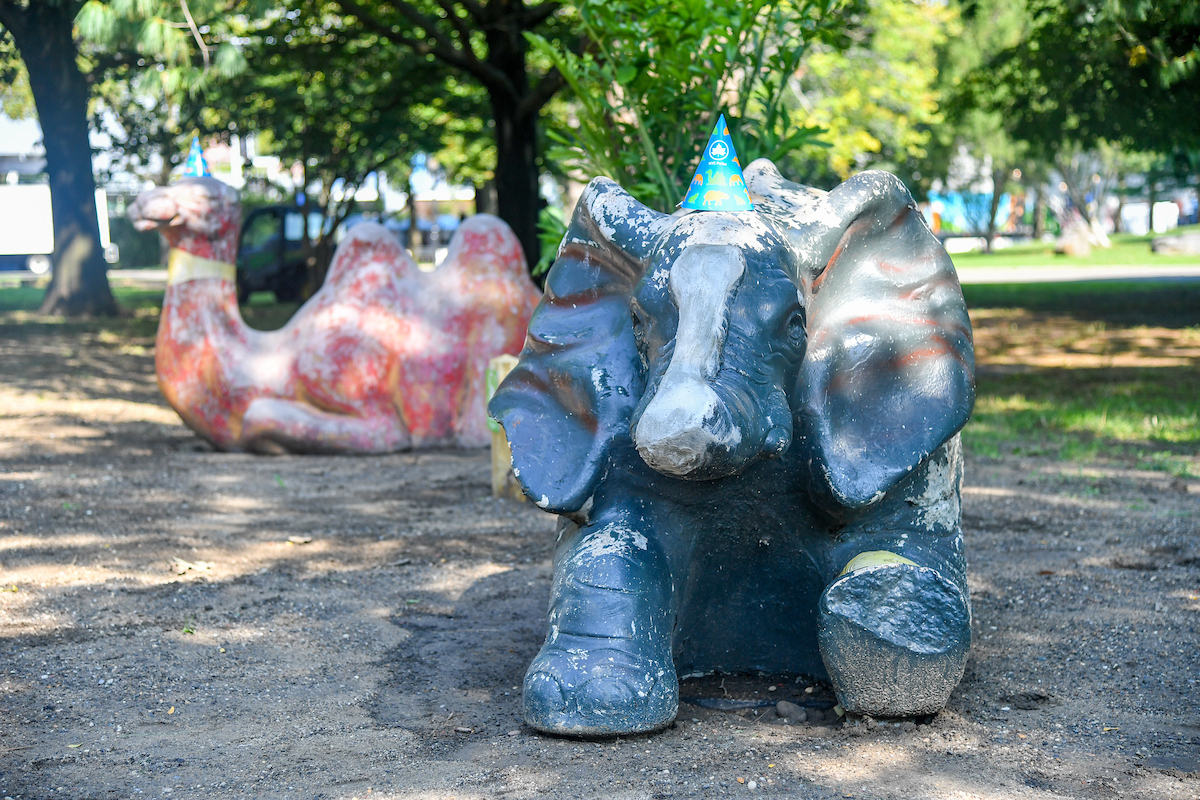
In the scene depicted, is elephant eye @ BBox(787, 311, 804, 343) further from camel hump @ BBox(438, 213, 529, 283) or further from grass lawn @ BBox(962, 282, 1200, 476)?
camel hump @ BBox(438, 213, 529, 283)

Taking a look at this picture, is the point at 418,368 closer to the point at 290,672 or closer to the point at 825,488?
the point at 290,672

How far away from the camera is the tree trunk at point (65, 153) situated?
14867 millimetres

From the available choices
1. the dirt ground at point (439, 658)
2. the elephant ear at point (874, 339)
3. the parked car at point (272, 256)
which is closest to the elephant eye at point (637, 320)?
the elephant ear at point (874, 339)

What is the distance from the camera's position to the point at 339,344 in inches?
280

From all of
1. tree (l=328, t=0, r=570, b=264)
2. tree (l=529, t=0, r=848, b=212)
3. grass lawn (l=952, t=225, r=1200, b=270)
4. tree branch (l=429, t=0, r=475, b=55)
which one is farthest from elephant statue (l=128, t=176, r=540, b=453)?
grass lawn (l=952, t=225, r=1200, b=270)

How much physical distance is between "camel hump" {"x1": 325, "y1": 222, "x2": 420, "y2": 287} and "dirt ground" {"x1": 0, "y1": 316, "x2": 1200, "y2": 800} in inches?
55.5

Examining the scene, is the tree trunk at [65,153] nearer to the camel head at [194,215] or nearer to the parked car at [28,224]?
the camel head at [194,215]

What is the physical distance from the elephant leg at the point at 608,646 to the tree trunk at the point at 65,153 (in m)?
13.0

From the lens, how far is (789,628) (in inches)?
128

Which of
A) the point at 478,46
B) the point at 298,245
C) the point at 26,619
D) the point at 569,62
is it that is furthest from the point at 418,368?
the point at 298,245

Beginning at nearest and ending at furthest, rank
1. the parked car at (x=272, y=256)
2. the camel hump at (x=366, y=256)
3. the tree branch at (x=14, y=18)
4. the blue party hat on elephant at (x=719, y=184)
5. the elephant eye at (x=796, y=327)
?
the elephant eye at (x=796, y=327)
the blue party hat on elephant at (x=719, y=184)
the camel hump at (x=366, y=256)
the tree branch at (x=14, y=18)
the parked car at (x=272, y=256)

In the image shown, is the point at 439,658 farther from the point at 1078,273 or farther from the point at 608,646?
the point at 1078,273

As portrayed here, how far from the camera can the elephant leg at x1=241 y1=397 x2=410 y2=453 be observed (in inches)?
279

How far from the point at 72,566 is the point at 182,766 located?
2203mm
